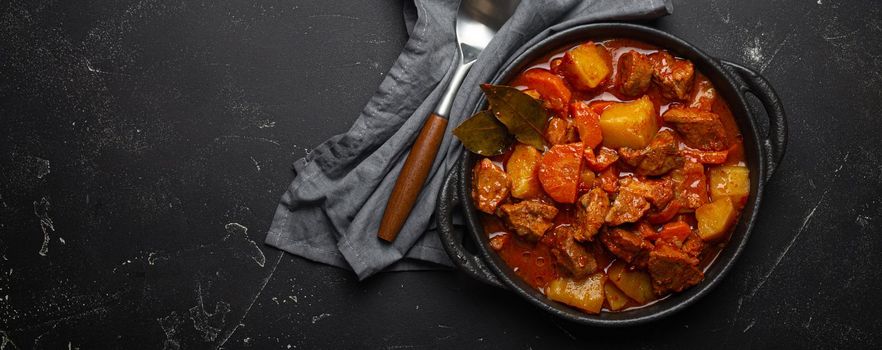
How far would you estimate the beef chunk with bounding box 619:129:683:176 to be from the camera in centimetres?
237

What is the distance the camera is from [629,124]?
2.39 m

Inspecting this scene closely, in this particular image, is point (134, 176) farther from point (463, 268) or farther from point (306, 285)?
point (463, 268)

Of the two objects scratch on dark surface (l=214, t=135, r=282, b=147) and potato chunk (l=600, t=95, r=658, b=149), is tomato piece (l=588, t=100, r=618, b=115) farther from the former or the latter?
scratch on dark surface (l=214, t=135, r=282, b=147)

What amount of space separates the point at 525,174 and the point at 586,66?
1.39 ft

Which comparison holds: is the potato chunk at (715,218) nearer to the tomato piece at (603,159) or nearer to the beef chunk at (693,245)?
the beef chunk at (693,245)

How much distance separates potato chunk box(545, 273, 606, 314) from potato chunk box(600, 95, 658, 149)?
1.57 feet

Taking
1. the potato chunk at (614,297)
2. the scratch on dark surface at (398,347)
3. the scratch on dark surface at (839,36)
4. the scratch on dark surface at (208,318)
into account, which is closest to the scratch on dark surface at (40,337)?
the scratch on dark surface at (208,318)

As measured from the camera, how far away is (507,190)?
2.43 meters

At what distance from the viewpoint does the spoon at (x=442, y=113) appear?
2.60 meters

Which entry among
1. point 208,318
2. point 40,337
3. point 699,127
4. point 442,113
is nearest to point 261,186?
point 208,318

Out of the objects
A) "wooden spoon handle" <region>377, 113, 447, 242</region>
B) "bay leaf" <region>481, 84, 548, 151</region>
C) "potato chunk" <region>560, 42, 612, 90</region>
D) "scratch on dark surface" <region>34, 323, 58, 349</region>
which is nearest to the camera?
"bay leaf" <region>481, 84, 548, 151</region>

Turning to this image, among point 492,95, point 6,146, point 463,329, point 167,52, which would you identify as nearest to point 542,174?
point 492,95

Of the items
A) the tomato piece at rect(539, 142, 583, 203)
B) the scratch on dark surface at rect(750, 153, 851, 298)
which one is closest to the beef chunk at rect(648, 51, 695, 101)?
the tomato piece at rect(539, 142, 583, 203)

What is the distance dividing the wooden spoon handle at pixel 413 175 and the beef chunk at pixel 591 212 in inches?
22.5
